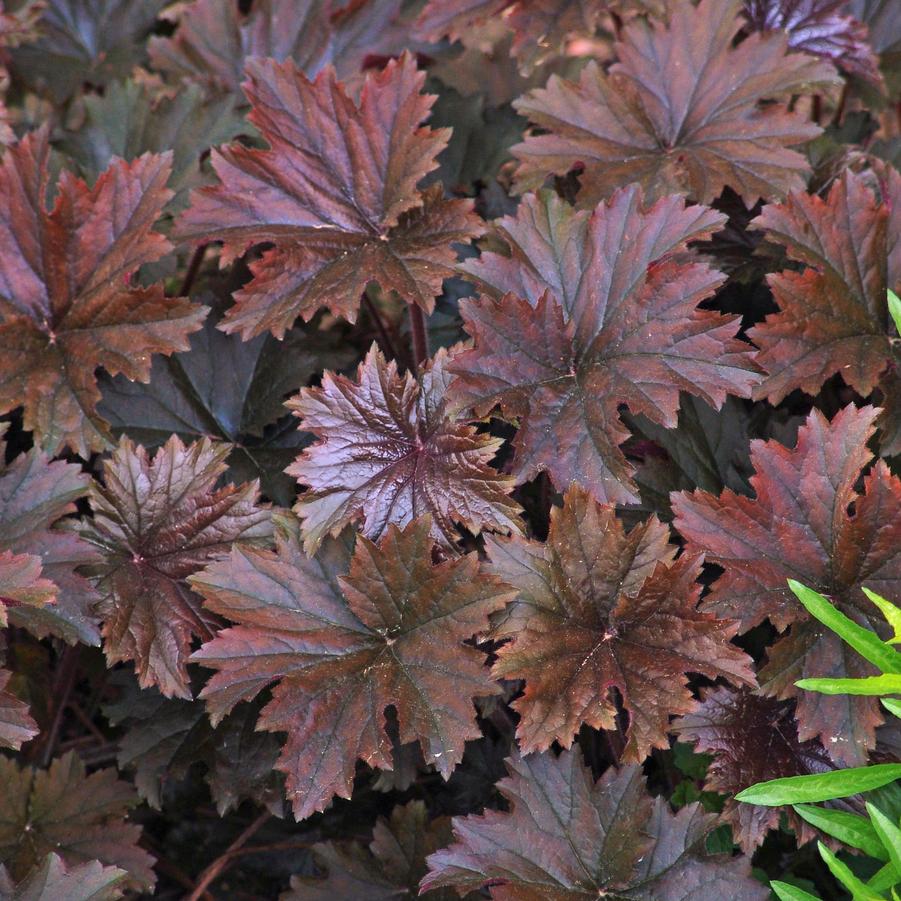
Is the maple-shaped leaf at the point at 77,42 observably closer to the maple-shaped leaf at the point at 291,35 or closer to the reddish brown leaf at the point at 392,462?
the maple-shaped leaf at the point at 291,35

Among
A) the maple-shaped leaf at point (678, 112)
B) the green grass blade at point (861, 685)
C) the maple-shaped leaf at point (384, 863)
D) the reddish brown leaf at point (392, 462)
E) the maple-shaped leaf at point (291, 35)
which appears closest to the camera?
the green grass blade at point (861, 685)

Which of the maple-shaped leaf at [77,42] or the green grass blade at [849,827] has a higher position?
the maple-shaped leaf at [77,42]

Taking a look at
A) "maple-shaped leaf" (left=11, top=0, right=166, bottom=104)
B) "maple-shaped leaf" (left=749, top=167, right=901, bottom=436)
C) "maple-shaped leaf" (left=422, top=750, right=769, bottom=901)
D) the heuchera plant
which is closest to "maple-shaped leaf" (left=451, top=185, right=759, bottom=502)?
the heuchera plant

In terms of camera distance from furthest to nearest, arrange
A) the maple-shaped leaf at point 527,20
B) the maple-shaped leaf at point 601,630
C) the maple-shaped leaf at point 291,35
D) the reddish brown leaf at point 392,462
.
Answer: the maple-shaped leaf at point 291,35 → the maple-shaped leaf at point 527,20 → the reddish brown leaf at point 392,462 → the maple-shaped leaf at point 601,630

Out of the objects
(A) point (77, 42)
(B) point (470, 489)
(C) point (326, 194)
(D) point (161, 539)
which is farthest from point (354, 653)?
(A) point (77, 42)

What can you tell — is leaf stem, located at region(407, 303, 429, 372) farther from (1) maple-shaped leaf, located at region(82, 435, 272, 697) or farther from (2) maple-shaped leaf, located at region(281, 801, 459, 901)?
(2) maple-shaped leaf, located at region(281, 801, 459, 901)

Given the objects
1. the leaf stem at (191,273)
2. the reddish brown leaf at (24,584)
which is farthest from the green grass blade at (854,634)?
the leaf stem at (191,273)

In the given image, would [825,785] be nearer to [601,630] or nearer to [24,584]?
[601,630]
